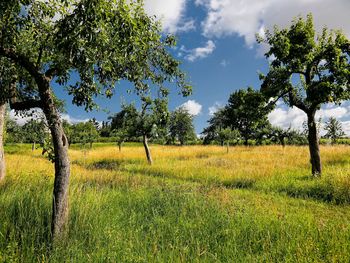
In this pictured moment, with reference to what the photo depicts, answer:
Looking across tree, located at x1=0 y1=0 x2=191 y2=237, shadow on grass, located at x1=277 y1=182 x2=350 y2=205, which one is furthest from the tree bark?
shadow on grass, located at x1=277 y1=182 x2=350 y2=205

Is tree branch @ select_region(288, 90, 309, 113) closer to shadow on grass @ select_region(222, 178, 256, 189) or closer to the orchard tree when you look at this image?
shadow on grass @ select_region(222, 178, 256, 189)

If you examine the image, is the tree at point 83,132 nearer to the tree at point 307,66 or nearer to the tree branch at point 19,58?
the tree at point 307,66

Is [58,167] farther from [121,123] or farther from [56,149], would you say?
[121,123]

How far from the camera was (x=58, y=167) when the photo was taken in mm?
5820

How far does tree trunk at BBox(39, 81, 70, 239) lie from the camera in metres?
5.80

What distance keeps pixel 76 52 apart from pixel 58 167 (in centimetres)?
245

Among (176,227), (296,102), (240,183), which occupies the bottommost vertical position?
(240,183)

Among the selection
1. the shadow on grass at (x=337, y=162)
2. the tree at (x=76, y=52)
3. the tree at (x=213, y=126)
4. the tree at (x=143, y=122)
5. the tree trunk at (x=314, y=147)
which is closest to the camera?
the tree at (x=76, y=52)

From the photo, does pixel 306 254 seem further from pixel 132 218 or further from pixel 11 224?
pixel 11 224

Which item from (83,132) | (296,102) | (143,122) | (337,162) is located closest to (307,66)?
(296,102)

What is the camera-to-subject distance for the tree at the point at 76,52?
4.44 meters

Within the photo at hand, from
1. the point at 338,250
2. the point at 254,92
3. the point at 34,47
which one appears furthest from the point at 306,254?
the point at 254,92

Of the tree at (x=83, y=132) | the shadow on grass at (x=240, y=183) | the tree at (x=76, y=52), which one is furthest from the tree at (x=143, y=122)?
the tree at (x=83, y=132)

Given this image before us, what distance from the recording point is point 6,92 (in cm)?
638
